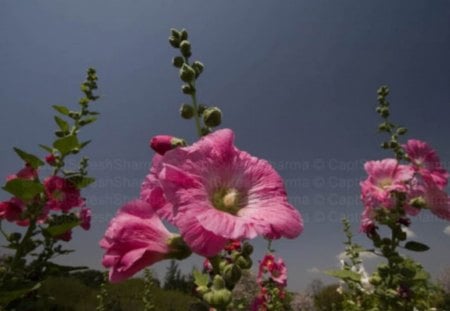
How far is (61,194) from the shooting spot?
10.9 ft

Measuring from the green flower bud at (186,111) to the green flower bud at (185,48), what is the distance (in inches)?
16.1

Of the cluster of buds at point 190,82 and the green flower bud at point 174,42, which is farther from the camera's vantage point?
the green flower bud at point 174,42

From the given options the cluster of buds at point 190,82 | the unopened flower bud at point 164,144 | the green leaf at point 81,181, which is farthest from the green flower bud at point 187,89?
the green leaf at point 81,181

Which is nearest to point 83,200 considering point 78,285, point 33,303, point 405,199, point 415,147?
point 33,303

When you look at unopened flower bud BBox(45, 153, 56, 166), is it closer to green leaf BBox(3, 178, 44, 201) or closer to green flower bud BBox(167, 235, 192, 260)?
green leaf BBox(3, 178, 44, 201)

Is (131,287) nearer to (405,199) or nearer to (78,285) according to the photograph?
(78,285)

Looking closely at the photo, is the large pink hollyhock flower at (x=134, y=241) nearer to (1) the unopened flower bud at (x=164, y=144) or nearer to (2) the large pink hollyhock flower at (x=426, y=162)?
(1) the unopened flower bud at (x=164, y=144)

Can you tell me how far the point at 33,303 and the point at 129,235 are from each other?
89.1 inches

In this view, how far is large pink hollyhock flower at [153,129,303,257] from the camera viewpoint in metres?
1.09

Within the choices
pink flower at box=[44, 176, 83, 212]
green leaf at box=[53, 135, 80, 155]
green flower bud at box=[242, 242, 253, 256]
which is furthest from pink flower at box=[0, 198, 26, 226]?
green flower bud at box=[242, 242, 253, 256]

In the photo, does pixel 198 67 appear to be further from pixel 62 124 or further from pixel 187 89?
pixel 62 124

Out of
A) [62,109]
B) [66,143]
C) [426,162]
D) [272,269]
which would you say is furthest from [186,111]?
[272,269]

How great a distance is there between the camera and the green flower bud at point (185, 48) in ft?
6.05

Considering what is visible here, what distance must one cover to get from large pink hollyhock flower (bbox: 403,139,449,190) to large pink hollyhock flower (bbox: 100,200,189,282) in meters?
2.83
